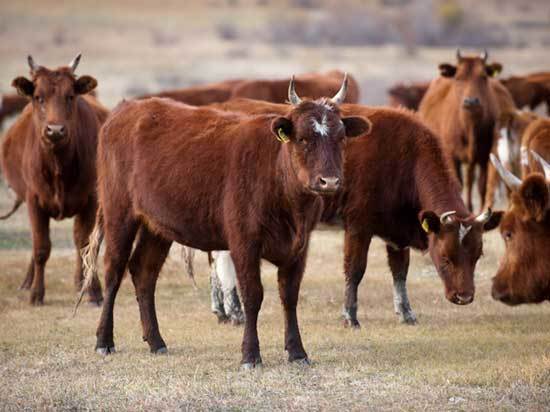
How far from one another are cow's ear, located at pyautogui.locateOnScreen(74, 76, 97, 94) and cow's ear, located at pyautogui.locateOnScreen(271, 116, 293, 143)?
4280mm

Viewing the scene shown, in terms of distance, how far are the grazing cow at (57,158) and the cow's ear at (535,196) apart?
211 inches

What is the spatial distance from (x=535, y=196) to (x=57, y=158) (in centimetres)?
576

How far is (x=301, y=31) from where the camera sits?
53.8 m

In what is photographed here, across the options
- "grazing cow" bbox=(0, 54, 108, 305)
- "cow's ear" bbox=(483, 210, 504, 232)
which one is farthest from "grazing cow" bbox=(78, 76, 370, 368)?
"grazing cow" bbox=(0, 54, 108, 305)

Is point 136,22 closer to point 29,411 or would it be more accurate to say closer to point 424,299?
point 424,299

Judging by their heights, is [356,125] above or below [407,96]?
above

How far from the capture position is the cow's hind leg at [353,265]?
11.6m

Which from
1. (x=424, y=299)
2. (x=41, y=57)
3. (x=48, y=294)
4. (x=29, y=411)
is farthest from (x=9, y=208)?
(x=41, y=57)

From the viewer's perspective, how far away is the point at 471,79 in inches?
681

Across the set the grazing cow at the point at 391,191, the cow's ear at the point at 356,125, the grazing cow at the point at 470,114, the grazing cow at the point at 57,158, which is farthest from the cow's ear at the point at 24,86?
the grazing cow at the point at 470,114

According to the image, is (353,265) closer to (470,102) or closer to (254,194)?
(254,194)

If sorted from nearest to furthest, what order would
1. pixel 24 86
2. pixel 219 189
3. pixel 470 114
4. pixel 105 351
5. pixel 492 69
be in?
1. pixel 219 189
2. pixel 105 351
3. pixel 24 86
4. pixel 470 114
5. pixel 492 69

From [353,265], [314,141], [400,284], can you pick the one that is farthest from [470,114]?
[314,141]

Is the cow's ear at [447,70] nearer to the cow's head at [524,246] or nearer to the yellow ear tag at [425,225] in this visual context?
the yellow ear tag at [425,225]
